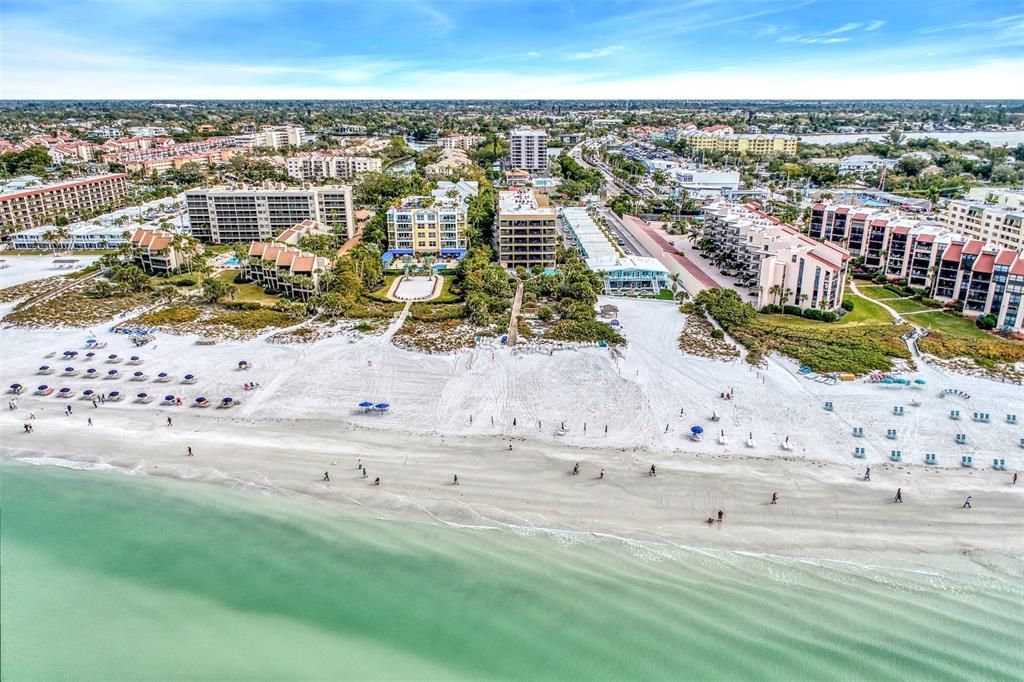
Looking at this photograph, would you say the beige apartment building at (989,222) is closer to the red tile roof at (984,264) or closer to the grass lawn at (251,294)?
the red tile roof at (984,264)

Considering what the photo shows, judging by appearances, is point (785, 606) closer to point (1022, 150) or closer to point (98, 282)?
point (98, 282)

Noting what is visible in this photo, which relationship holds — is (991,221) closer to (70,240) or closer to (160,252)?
(160,252)

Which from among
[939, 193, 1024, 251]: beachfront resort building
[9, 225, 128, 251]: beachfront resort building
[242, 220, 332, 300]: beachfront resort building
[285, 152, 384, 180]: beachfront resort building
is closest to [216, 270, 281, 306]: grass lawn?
[242, 220, 332, 300]: beachfront resort building

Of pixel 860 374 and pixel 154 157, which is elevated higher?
pixel 154 157

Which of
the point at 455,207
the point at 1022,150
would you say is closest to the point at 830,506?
the point at 455,207

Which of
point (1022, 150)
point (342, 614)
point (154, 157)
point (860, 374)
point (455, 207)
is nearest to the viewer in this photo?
point (342, 614)

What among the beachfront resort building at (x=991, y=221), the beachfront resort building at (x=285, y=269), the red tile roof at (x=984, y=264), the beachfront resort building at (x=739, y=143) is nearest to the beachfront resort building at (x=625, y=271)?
the red tile roof at (x=984, y=264)

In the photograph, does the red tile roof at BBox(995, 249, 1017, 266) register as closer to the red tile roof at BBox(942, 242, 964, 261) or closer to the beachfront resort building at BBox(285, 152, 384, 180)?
the red tile roof at BBox(942, 242, 964, 261)

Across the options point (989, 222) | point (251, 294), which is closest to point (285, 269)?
point (251, 294)
